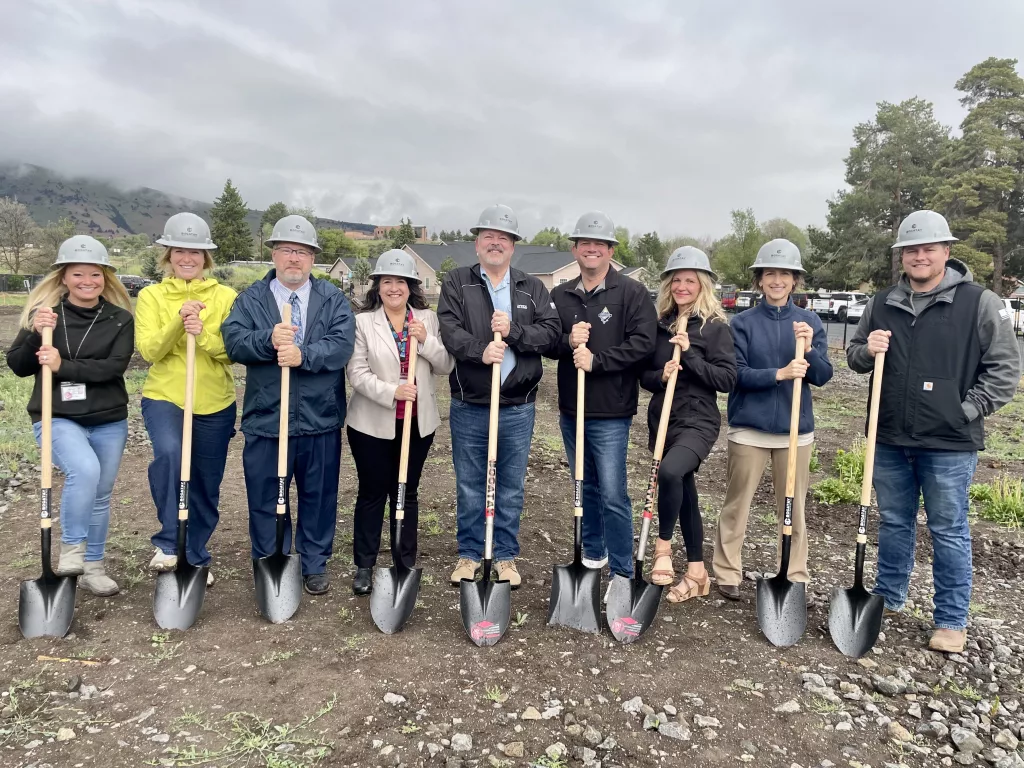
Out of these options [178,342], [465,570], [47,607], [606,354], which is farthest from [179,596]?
[606,354]

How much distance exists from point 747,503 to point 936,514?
42.4 inches

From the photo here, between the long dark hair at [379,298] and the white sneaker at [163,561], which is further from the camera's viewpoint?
the white sneaker at [163,561]

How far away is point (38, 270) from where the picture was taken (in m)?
52.4

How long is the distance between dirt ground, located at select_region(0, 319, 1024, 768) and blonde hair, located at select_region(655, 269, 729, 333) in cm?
189

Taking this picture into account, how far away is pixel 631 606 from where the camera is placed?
161 inches

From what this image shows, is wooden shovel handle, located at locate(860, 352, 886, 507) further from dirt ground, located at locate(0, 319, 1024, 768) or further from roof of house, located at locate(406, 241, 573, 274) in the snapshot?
roof of house, located at locate(406, 241, 573, 274)

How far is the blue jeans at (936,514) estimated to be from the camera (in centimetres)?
393

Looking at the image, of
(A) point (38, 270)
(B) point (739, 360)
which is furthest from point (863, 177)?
(A) point (38, 270)

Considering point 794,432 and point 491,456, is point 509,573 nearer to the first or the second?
point 491,456

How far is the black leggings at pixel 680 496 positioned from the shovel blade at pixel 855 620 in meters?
0.90

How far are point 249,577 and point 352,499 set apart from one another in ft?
6.32

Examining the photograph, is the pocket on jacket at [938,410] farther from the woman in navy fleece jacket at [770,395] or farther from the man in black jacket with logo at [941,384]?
the woman in navy fleece jacket at [770,395]

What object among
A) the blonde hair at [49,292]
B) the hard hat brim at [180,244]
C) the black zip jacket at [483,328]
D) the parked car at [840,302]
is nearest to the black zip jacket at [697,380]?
the black zip jacket at [483,328]

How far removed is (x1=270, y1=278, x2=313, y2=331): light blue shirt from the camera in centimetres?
439
